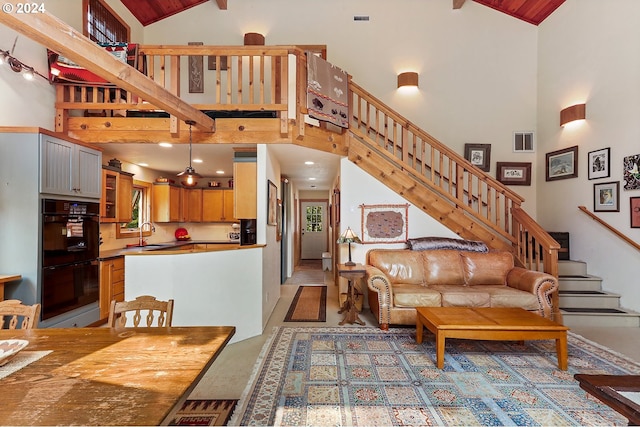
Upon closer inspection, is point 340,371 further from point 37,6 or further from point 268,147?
point 37,6

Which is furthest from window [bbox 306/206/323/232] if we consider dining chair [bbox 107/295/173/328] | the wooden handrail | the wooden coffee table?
dining chair [bbox 107/295/173/328]

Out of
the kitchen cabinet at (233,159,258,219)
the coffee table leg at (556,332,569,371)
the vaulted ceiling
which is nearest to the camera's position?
the coffee table leg at (556,332,569,371)

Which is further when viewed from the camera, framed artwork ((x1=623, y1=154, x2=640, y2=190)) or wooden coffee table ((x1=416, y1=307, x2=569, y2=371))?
framed artwork ((x1=623, y1=154, x2=640, y2=190))

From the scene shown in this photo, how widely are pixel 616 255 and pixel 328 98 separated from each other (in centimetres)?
440

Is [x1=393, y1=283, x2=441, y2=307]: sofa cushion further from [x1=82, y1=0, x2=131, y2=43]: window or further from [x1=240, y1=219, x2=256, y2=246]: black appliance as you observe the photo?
[x1=82, y1=0, x2=131, y2=43]: window

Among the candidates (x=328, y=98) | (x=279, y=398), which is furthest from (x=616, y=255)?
(x=279, y=398)

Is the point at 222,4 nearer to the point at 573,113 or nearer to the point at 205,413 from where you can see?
the point at 573,113

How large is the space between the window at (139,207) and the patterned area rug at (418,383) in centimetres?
362

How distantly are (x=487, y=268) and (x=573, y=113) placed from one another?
278 cm

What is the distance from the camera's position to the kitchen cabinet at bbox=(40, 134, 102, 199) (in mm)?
2885

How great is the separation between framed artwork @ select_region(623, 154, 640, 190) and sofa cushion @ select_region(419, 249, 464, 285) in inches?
88.2

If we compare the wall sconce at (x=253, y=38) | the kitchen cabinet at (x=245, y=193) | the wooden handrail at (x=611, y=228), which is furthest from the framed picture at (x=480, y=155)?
the wall sconce at (x=253, y=38)

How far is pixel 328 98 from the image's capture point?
12.7 ft

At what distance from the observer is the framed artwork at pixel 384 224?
15.1 ft
